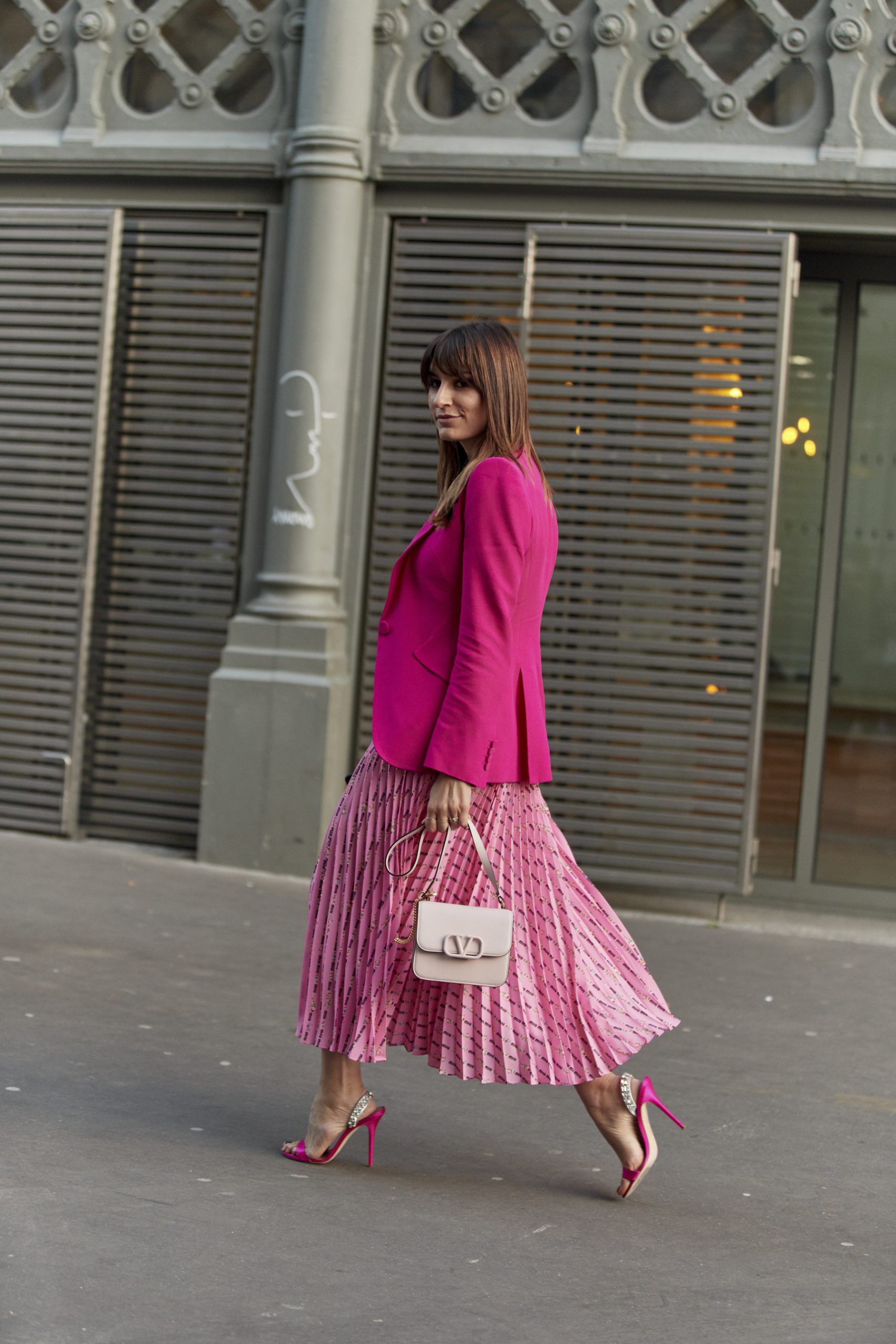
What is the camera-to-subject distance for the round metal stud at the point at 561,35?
25.1 ft

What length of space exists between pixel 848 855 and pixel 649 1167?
4.42 m

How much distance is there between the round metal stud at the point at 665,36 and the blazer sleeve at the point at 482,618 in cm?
460

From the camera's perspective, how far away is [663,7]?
7.58 metres

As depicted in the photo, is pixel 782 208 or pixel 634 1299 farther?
pixel 782 208

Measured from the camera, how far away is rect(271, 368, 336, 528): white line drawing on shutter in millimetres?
7793

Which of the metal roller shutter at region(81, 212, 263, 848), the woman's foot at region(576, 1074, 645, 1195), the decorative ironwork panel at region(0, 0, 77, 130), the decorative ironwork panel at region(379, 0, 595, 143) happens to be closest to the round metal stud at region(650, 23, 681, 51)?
the decorative ironwork panel at region(379, 0, 595, 143)

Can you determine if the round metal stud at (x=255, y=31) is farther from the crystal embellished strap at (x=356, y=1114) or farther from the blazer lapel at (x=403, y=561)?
the crystal embellished strap at (x=356, y=1114)

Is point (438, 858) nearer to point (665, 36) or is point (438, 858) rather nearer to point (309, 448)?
point (309, 448)

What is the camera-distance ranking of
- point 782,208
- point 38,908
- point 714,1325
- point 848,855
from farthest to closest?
point 848,855 → point 782,208 → point 38,908 → point 714,1325

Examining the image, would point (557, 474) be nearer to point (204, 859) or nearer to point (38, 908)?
point (204, 859)

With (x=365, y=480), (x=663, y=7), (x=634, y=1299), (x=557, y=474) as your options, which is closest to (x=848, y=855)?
(x=557, y=474)

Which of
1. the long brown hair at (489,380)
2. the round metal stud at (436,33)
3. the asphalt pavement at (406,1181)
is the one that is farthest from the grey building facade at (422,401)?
the long brown hair at (489,380)

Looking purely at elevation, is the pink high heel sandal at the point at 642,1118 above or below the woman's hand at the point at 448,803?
below

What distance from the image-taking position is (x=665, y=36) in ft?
24.6
